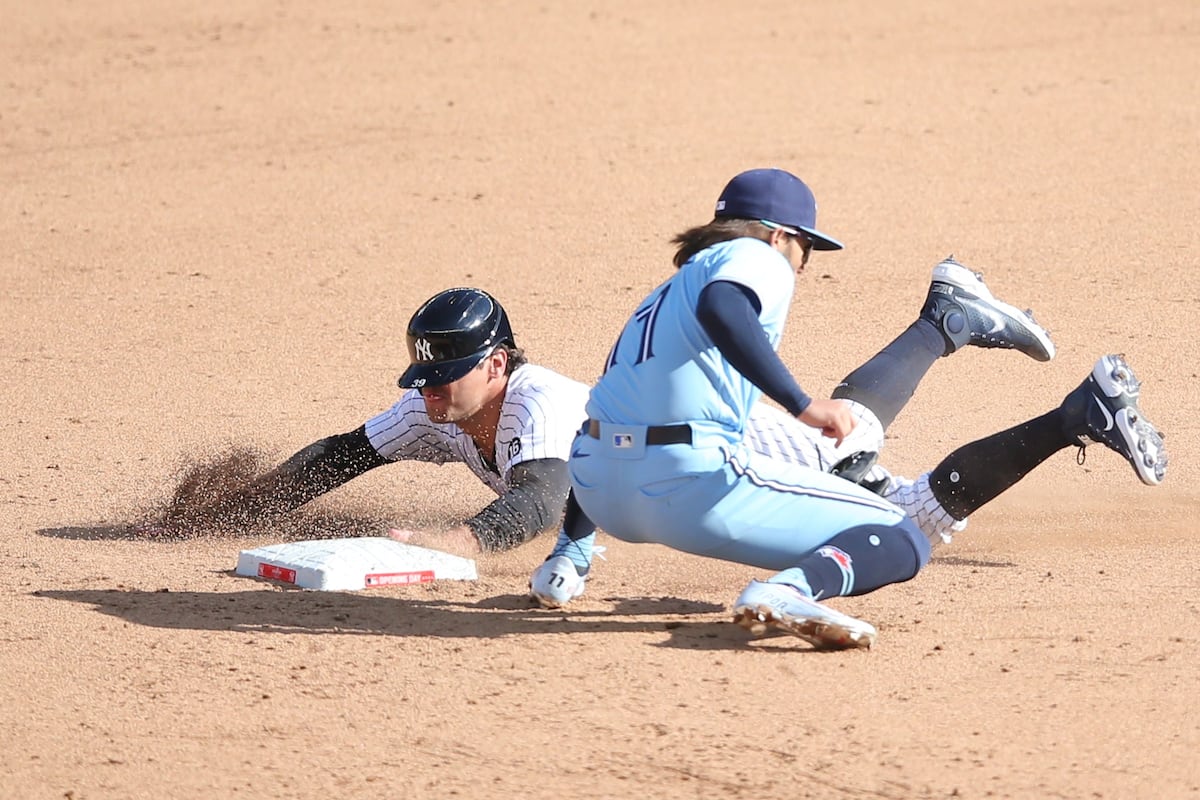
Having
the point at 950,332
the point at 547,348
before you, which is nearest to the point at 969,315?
the point at 950,332

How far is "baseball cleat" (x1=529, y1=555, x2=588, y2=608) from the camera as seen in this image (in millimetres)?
4707

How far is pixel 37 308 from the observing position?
897 centimetres

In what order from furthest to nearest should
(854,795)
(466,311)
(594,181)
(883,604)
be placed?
(594,181)
(466,311)
(883,604)
(854,795)

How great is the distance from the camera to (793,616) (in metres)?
4.12

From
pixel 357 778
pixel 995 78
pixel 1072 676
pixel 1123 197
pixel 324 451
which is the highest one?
pixel 995 78

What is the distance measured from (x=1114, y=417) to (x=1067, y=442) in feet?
0.55

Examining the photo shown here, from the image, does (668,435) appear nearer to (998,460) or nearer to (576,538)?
(576,538)

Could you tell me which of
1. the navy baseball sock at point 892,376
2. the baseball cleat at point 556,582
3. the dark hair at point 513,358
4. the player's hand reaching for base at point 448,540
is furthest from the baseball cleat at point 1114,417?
the player's hand reaching for base at point 448,540

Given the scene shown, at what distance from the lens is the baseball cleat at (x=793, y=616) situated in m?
4.09

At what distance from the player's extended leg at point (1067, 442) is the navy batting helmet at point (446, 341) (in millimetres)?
1467

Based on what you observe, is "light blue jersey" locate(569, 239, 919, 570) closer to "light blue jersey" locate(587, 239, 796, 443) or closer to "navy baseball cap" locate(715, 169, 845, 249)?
"light blue jersey" locate(587, 239, 796, 443)

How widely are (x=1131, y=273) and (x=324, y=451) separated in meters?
4.84

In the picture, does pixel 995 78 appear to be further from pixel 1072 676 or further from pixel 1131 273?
pixel 1072 676

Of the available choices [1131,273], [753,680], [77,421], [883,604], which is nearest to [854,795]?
[753,680]
